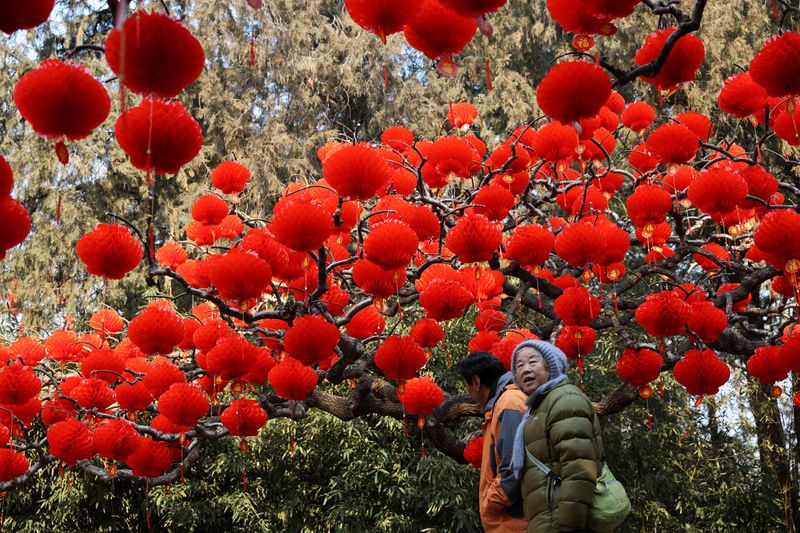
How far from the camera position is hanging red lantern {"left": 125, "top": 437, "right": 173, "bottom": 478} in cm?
404

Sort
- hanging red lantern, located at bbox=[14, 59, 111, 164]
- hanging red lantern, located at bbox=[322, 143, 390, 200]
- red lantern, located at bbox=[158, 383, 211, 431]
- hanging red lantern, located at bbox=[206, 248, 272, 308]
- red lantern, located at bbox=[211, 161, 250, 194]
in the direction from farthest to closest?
red lantern, located at bbox=[211, 161, 250, 194]
red lantern, located at bbox=[158, 383, 211, 431]
hanging red lantern, located at bbox=[206, 248, 272, 308]
hanging red lantern, located at bbox=[322, 143, 390, 200]
hanging red lantern, located at bbox=[14, 59, 111, 164]

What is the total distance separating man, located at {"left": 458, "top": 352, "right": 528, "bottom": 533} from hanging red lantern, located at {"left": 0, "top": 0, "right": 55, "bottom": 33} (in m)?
1.78

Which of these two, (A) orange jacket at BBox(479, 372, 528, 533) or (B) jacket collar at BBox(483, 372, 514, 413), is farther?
(B) jacket collar at BBox(483, 372, 514, 413)

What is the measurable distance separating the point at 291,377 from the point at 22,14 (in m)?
2.37

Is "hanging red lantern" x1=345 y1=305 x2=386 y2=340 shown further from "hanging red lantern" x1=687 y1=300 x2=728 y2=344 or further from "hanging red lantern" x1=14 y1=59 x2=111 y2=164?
"hanging red lantern" x1=14 y1=59 x2=111 y2=164

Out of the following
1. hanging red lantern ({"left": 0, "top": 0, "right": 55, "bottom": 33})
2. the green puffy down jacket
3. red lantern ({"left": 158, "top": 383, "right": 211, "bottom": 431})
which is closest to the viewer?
hanging red lantern ({"left": 0, "top": 0, "right": 55, "bottom": 33})

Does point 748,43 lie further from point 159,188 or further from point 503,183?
point 159,188

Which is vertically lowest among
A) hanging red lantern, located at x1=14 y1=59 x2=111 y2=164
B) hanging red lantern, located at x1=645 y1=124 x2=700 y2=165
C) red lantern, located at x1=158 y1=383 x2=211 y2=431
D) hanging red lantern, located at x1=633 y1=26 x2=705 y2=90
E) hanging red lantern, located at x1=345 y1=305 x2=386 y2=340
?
hanging red lantern, located at x1=14 y1=59 x2=111 y2=164

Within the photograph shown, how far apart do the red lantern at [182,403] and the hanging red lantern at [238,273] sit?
92cm

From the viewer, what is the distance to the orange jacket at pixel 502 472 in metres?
2.39

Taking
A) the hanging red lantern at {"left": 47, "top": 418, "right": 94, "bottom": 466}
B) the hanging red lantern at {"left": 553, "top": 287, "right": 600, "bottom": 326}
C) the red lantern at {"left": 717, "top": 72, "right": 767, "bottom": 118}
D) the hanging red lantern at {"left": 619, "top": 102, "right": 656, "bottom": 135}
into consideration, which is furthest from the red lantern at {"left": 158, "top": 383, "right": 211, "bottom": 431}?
the hanging red lantern at {"left": 619, "top": 102, "right": 656, "bottom": 135}

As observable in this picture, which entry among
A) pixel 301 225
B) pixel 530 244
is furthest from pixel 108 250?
pixel 530 244

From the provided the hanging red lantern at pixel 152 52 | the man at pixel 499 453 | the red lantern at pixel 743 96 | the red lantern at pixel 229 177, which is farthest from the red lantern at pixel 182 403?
the red lantern at pixel 743 96

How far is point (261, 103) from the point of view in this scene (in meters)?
9.84
